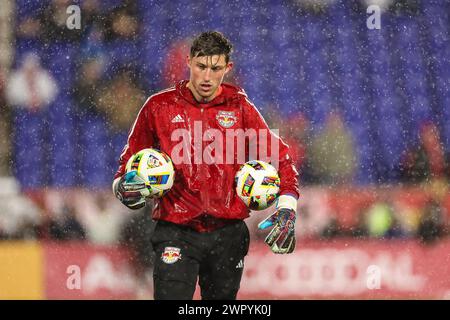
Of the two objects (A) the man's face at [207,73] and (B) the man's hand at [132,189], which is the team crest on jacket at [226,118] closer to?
(A) the man's face at [207,73]

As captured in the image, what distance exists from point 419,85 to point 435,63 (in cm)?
18

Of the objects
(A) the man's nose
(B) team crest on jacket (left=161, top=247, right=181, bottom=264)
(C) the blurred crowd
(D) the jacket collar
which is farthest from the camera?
(C) the blurred crowd

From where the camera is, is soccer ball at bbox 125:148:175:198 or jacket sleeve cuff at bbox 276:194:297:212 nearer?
soccer ball at bbox 125:148:175:198

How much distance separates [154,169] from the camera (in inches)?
133

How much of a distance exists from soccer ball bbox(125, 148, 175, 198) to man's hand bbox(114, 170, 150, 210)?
0.7 inches

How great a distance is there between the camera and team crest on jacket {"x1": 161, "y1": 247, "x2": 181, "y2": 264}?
11.1 feet

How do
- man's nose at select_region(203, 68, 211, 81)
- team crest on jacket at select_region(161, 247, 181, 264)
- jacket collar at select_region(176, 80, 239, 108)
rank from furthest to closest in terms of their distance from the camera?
jacket collar at select_region(176, 80, 239, 108) → man's nose at select_region(203, 68, 211, 81) → team crest on jacket at select_region(161, 247, 181, 264)

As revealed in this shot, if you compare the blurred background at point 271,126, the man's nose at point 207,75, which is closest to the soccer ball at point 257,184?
the man's nose at point 207,75

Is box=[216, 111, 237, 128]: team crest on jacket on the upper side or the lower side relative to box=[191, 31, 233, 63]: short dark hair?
lower

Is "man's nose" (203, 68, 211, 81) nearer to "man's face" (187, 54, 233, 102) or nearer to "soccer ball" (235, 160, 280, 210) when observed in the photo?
"man's face" (187, 54, 233, 102)

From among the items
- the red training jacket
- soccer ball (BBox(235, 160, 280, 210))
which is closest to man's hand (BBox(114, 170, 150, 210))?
the red training jacket

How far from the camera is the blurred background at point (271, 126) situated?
522 cm

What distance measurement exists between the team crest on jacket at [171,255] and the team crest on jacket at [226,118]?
1.95ft

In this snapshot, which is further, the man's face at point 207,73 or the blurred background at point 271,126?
the blurred background at point 271,126
